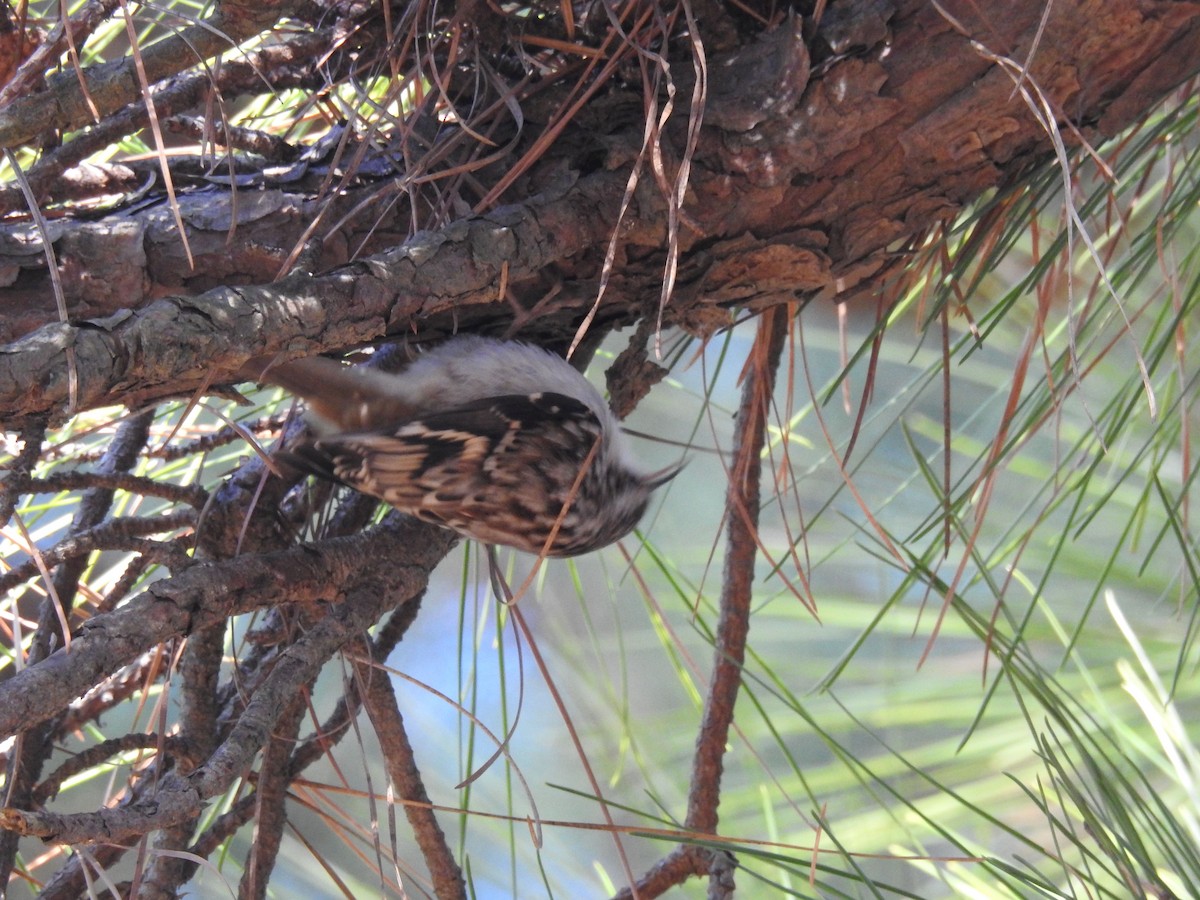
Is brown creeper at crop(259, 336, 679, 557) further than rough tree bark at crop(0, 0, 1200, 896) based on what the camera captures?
Yes

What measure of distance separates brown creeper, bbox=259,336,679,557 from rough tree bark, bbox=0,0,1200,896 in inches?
1.7

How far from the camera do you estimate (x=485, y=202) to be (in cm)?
81

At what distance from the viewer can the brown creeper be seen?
34.2 inches

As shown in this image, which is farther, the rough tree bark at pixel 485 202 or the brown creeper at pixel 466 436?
the brown creeper at pixel 466 436

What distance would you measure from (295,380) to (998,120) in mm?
568

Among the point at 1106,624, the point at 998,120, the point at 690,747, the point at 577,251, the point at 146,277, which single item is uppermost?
the point at 1106,624

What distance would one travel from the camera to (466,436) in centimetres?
89

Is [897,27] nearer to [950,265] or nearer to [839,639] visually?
[950,265]

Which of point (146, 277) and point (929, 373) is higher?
point (929, 373)

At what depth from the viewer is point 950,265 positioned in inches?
36.5

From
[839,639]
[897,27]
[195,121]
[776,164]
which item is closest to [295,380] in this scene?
[195,121]

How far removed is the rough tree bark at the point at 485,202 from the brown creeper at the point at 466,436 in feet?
0.14

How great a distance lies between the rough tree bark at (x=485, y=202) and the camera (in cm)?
72

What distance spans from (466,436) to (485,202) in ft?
0.64
